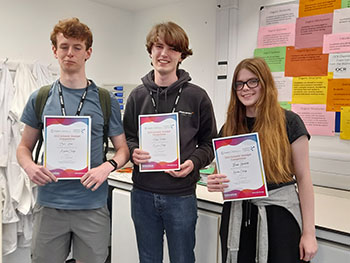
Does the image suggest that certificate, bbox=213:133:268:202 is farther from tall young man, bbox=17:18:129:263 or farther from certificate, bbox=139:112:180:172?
tall young man, bbox=17:18:129:263

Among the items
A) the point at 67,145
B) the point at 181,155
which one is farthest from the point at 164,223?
the point at 67,145

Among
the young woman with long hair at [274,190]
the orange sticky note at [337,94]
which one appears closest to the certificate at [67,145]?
the young woman with long hair at [274,190]

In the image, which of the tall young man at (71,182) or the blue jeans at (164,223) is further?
the blue jeans at (164,223)

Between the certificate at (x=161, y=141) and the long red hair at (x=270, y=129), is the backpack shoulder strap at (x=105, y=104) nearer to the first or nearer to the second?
the certificate at (x=161, y=141)

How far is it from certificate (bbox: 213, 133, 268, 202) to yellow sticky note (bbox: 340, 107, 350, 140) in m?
1.01

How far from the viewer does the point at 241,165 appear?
3.94 ft

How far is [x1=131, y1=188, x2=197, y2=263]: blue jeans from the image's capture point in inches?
53.4

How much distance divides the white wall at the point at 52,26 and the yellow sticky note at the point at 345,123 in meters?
1.95

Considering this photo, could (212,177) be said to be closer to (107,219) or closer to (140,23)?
(107,219)

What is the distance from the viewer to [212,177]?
123 cm

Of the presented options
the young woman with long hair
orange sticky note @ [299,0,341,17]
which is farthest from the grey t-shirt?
orange sticky note @ [299,0,341,17]

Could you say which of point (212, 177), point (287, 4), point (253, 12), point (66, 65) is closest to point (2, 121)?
point (66, 65)

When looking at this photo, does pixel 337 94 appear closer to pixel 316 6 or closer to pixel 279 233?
pixel 316 6

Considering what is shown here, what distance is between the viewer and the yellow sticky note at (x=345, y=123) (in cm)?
187
